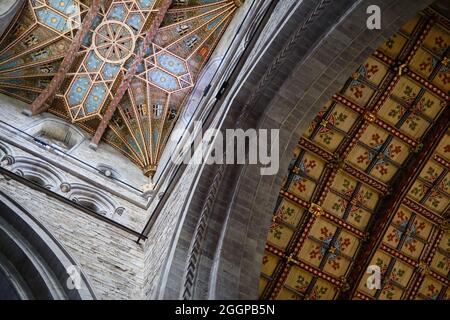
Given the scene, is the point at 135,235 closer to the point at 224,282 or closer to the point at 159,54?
the point at 224,282

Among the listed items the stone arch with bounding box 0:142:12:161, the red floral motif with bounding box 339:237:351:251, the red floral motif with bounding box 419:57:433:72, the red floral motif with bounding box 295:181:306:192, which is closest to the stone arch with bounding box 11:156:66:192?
the stone arch with bounding box 0:142:12:161

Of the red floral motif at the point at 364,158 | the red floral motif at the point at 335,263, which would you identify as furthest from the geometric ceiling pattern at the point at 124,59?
the red floral motif at the point at 364,158

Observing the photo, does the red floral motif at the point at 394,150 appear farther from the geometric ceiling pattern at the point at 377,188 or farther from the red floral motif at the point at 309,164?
the red floral motif at the point at 309,164

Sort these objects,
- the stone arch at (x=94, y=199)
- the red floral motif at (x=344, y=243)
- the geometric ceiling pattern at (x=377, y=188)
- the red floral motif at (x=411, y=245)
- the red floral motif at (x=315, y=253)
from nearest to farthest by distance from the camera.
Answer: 1. the geometric ceiling pattern at (x=377, y=188)
2. the red floral motif at (x=315, y=253)
3. the red floral motif at (x=344, y=243)
4. the red floral motif at (x=411, y=245)
5. the stone arch at (x=94, y=199)

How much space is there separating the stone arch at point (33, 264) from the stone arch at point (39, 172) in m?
3.06

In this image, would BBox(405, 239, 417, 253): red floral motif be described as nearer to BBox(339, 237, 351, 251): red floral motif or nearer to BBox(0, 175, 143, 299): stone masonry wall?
BBox(339, 237, 351, 251): red floral motif

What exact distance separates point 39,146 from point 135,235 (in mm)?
3881

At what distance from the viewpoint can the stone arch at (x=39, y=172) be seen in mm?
13461

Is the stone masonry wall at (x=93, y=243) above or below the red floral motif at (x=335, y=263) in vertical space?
below

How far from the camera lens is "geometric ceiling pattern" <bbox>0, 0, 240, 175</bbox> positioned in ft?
59.6

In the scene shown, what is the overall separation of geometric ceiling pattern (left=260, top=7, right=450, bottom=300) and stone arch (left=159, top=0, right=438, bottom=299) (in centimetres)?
219

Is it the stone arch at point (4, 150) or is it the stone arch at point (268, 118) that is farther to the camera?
the stone arch at point (4, 150)
